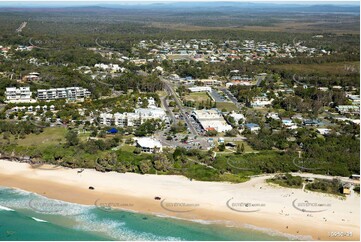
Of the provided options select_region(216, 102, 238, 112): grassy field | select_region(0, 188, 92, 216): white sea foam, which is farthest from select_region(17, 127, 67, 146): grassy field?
select_region(216, 102, 238, 112): grassy field

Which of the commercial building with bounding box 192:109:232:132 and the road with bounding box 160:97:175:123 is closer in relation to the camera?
the commercial building with bounding box 192:109:232:132

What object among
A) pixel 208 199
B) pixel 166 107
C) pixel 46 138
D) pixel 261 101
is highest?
pixel 261 101

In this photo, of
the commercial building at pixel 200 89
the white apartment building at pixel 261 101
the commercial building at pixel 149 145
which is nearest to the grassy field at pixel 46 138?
the commercial building at pixel 149 145

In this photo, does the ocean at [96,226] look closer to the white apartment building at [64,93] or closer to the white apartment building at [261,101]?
the white apartment building at [64,93]

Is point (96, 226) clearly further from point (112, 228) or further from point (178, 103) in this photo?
point (178, 103)

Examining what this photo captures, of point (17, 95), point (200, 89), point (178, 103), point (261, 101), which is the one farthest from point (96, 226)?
point (200, 89)

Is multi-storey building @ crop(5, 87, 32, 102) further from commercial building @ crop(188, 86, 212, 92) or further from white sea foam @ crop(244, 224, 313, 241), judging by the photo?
white sea foam @ crop(244, 224, 313, 241)
